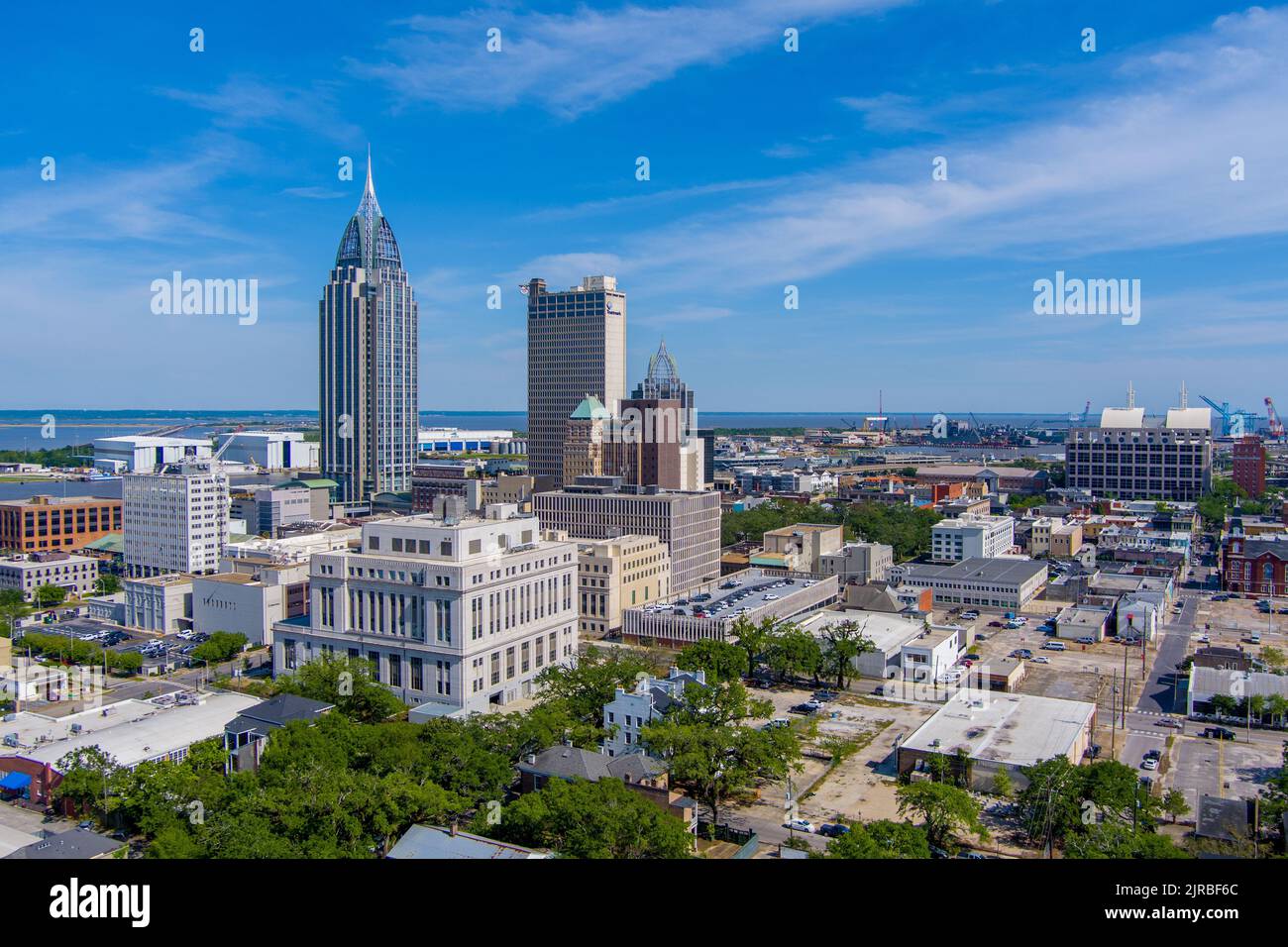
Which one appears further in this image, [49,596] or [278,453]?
[278,453]

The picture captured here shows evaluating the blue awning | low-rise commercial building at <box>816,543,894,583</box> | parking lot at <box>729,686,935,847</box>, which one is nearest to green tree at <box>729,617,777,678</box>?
parking lot at <box>729,686,935,847</box>

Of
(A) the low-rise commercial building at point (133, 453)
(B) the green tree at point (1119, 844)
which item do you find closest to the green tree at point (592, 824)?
(B) the green tree at point (1119, 844)

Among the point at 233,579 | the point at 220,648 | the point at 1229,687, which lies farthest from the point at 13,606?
the point at 1229,687

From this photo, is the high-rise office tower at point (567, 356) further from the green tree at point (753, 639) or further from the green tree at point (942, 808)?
the green tree at point (942, 808)

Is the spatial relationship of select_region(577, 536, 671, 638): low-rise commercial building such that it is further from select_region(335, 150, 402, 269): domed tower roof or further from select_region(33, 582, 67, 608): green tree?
select_region(335, 150, 402, 269): domed tower roof

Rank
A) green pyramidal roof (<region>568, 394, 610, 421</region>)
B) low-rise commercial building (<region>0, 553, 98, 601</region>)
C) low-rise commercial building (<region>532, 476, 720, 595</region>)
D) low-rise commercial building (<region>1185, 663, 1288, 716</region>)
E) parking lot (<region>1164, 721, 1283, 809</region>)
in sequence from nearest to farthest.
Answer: parking lot (<region>1164, 721, 1283, 809</region>), low-rise commercial building (<region>1185, 663, 1288, 716</region>), low-rise commercial building (<region>532, 476, 720, 595</region>), low-rise commercial building (<region>0, 553, 98, 601</region>), green pyramidal roof (<region>568, 394, 610, 421</region>)

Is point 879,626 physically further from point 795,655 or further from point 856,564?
point 856,564
